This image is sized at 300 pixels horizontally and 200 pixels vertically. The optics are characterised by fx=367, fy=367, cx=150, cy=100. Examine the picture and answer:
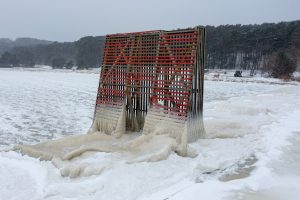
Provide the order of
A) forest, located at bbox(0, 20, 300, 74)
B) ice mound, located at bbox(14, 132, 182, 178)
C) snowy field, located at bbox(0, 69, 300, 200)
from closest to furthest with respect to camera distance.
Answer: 1. snowy field, located at bbox(0, 69, 300, 200)
2. ice mound, located at bbox(14, 132, 182, 178)
3. forest, located at bbox(0, 20, 300, 74)

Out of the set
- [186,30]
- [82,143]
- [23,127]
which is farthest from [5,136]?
[186,30]

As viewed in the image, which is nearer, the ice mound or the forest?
the ice mound

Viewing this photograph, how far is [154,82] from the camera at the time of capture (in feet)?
28.0

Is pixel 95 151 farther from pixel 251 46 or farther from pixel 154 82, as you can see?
pixel 251 46

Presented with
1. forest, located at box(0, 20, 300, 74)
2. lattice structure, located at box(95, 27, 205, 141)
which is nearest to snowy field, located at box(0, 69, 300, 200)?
lattice structure, located at box(95, 27, 205, 141)

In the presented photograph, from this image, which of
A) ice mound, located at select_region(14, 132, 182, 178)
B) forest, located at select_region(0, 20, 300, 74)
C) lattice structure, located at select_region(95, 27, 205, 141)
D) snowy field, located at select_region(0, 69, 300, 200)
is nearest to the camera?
snowy field, located at select_region(0, 69, 300, 200)

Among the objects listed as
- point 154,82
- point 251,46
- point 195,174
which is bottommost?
point 195,174

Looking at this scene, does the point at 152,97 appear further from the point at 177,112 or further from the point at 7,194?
the point at 7,194

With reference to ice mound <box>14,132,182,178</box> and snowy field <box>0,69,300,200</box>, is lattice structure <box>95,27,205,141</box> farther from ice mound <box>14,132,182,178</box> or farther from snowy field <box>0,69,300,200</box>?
snowy field <box>0,69,300,200</box>

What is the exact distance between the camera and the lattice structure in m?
7.91

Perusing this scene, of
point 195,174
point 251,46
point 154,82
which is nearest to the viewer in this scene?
point 195,174

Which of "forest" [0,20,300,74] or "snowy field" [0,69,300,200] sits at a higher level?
"forest" [0,20,300,74]

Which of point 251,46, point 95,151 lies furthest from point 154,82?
point 251,46

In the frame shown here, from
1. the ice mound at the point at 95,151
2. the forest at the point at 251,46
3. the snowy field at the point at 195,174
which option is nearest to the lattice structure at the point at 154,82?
the ice mound at the point at 95,151
